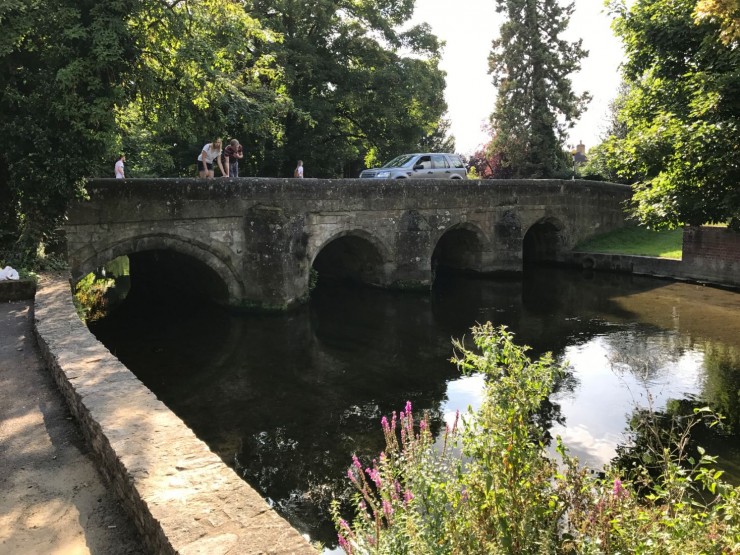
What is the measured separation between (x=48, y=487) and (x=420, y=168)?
19538mm

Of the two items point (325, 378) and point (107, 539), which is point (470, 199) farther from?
point (107, 539)

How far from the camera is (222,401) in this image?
31.7 ft

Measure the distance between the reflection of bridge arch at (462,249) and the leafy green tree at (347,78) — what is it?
16.9 feet

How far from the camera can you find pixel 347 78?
23203mm

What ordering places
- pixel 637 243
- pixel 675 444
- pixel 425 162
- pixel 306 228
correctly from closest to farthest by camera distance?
pixel 675 444
pixel 306 228
pixel 425 162
pixel 637 243

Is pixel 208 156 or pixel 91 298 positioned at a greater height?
pixel 208 156

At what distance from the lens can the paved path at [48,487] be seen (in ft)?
10.3

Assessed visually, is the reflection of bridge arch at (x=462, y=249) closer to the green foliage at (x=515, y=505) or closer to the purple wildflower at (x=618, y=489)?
the green foliage at (x=515, y=505)

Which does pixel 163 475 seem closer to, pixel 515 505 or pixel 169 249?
pixel 515 505

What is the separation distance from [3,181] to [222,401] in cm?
666

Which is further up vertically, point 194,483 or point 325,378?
point 194,483

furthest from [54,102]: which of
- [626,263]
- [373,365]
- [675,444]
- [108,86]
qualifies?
[626,263]

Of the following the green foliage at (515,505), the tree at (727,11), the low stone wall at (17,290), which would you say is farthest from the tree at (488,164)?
the green foliage at (515,505)

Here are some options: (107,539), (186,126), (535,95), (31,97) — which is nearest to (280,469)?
(107,539)
